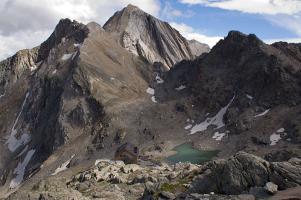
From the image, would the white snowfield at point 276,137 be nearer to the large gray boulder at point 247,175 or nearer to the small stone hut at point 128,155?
the small stone hut at point 128,155

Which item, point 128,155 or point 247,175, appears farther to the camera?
point 128,155

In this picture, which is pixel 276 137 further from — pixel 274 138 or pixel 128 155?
pixel 128 155

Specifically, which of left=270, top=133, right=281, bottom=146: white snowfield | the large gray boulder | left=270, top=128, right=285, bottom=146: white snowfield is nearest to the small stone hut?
left=270, top=133, right=281, bottom=146: white snowfield

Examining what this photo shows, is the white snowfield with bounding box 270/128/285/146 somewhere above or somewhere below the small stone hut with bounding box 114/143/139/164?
below

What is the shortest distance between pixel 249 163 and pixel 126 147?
109 metres

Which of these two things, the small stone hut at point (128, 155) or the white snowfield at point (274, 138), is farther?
the white snowfield at point (274, 138)

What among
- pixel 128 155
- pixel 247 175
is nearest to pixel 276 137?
pixel 128 155

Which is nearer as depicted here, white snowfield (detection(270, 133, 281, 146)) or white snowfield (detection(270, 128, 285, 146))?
white snowfield (detection(270, 133, 281, 146))

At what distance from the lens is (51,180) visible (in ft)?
219

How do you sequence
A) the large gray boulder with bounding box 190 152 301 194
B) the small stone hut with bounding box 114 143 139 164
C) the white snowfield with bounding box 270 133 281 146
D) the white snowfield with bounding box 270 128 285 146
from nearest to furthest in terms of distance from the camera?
the large gray boulder with bounding box 190 152 301 194 < the small stone hut with bounding box 114 143 139 164 < the white snowfield with bounding box 270 133 281 146 < the white snowfield with bounding box 270 128 285 146

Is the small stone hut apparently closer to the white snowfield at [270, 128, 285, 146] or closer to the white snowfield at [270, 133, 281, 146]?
the white snowfield at [270, 133, 281, 146]

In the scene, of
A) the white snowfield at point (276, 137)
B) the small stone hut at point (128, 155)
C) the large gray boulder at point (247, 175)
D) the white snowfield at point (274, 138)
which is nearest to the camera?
the large gray boulder at point (247, 175)

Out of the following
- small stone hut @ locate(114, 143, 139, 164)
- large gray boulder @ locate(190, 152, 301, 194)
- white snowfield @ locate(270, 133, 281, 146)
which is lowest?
white snowfield @ locate(270, 133, 281, 146)

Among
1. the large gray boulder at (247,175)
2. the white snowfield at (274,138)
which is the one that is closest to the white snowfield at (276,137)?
the white snowfield at (274,138)
